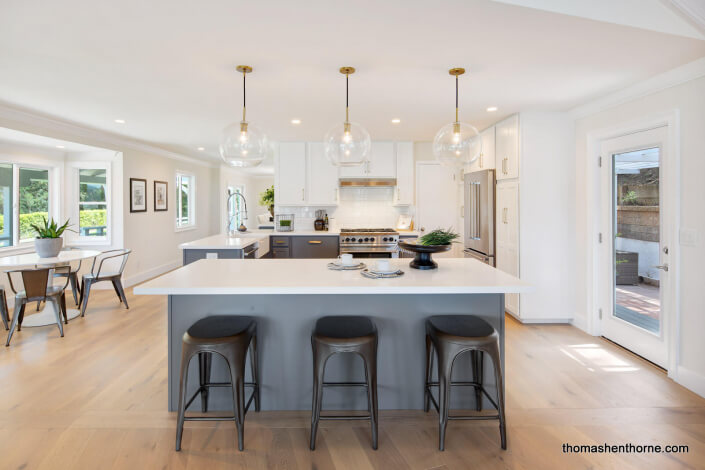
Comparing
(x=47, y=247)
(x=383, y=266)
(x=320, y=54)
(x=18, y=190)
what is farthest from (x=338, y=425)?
(x=18, y=190)

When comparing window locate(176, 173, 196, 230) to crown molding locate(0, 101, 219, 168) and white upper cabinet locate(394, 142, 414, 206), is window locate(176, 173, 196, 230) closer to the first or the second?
crown molding locate(0, 101, 219, 168)

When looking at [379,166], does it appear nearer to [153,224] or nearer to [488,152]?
[488,152]

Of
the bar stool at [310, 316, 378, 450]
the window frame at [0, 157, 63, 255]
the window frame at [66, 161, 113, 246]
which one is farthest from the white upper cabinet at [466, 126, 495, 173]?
the window frame at [0, 157, 63, 255]

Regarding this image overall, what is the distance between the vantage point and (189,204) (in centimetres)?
832

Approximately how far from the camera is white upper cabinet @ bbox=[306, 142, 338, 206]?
5.75 metres

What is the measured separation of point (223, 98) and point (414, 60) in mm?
1869

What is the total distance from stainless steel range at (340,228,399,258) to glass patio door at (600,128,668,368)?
2.46 meters

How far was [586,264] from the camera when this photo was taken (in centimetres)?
390

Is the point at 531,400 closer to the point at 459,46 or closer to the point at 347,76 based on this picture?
the point at 459,46

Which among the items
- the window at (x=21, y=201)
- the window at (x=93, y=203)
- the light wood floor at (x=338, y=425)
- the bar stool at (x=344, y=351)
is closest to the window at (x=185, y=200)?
the window at (x=93, y=203)

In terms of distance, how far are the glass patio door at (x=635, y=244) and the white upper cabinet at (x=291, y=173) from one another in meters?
3.75

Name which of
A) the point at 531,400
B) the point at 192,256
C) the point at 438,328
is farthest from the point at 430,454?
the point at 192,256

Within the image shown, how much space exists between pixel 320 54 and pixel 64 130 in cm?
394

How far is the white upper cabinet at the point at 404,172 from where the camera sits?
18.8 feet
